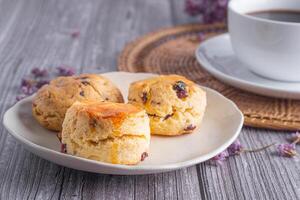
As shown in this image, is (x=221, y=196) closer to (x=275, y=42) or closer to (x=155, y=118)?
(x=155, y=118)

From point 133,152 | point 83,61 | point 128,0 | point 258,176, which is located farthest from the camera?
point 128,0

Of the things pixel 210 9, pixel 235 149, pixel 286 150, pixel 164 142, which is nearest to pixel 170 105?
pixel 164 142

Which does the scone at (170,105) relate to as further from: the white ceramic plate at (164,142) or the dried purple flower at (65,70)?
the dried purple flower at (65,70)

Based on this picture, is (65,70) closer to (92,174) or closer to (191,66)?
(191,66)

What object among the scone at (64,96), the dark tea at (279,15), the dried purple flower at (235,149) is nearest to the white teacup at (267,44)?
the dark tea at (279,15)

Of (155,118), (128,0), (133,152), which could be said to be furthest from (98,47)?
(133,152)

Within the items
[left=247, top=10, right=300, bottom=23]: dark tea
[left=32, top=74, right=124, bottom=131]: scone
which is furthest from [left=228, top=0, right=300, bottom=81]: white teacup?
[left=32, top=74, right=124, bottom=131]: scone

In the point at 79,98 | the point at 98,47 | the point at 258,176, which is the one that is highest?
the point at 79,98
